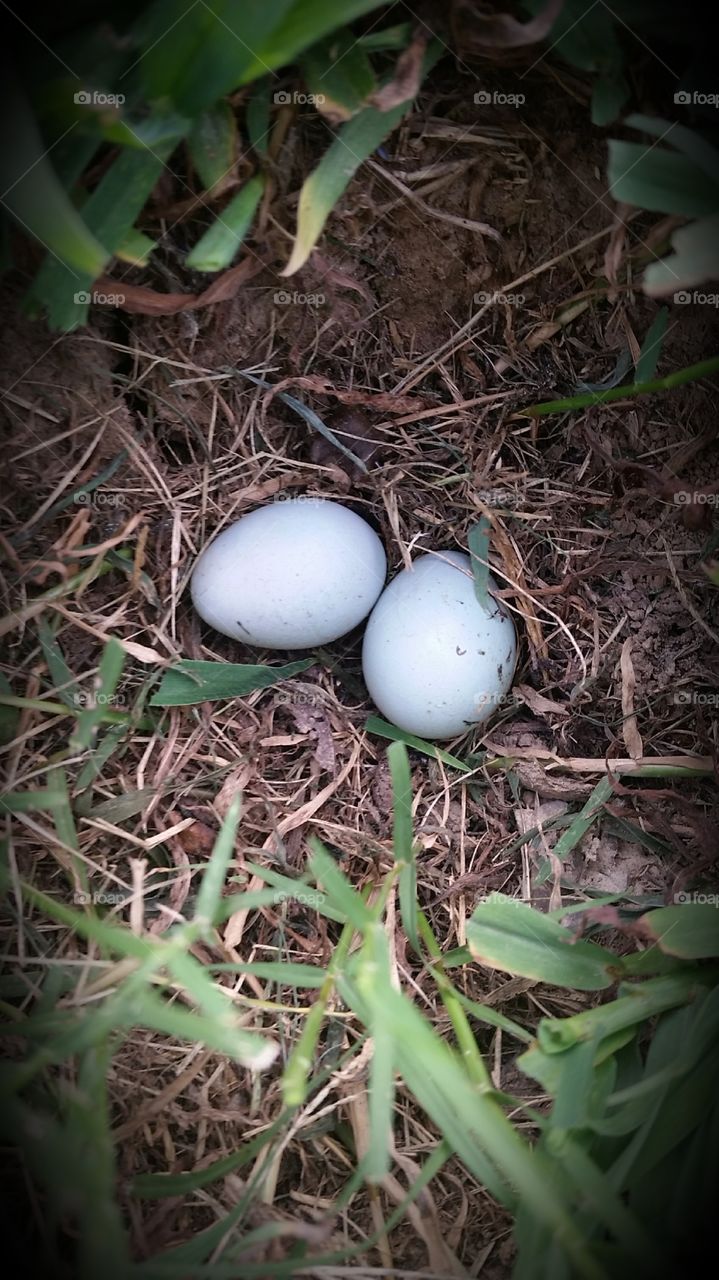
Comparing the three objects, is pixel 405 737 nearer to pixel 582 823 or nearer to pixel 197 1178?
pixel 582 823

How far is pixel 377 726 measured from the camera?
1.47m

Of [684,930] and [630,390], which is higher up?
[630,390]

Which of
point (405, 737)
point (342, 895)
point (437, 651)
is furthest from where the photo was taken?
point (405, 737)

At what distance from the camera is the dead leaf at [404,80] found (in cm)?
107

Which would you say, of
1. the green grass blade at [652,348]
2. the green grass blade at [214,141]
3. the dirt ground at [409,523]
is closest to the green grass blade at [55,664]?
the dirt ground at [409,523]

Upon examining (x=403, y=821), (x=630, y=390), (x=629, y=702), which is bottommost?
(x=629, y=702)

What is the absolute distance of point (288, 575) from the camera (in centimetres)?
133

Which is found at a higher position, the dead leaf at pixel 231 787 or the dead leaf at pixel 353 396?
the dead leaf at pixel 353 396

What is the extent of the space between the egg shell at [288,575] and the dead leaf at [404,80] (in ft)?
1.85


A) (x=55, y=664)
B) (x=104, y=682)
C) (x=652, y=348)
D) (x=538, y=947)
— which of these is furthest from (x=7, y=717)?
(x=652, y=348)

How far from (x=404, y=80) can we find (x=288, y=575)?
2.18ft

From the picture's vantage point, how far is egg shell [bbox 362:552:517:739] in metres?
1.36

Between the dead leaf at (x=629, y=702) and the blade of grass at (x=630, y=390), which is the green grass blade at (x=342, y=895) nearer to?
the dead leaf at (x=629, y=702)

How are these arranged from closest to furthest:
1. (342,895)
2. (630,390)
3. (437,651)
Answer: (342,895)
(630,390)
(437,651)
